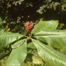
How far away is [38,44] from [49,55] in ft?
0.49

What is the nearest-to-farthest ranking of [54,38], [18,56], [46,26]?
[18,56]
[54,38]
[46,26]

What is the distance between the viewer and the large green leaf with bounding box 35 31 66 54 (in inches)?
79.0

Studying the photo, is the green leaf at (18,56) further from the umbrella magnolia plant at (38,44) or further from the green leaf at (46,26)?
the green leaf at (46,26)

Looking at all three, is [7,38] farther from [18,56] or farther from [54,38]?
[54,38]

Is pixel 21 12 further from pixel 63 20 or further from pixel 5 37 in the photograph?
pixel 5 37

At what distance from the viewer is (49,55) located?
75.6 inches

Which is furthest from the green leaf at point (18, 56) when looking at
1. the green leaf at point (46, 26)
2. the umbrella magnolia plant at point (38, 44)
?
the green leaf at point (46, 26)

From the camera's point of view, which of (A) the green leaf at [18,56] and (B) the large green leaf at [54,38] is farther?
(B) the large green leaf at [54,38]

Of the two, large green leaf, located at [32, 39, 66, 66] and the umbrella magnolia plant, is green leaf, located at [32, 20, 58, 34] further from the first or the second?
large green leaf, located at [32, 39, 66, 66]

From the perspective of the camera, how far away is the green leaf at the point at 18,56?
1.87 metres

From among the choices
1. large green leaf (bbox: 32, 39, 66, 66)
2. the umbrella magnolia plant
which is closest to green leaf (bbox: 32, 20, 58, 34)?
the umbrella magnolia plant

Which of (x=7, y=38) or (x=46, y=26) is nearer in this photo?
(x=7, y=38)

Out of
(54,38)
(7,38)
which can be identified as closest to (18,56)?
(7,38)

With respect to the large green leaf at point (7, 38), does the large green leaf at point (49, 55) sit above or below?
below
